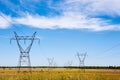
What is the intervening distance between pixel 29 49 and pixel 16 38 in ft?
10.8

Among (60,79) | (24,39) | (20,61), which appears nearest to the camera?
(60,79)

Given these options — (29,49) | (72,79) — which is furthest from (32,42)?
(72,79)

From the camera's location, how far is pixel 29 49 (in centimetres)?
4756

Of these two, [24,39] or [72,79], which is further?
[24,39]

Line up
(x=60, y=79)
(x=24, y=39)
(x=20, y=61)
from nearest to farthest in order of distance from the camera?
1. (x=60, y=79)
2. (x=24, y=39)
3. (x=20, y=61)

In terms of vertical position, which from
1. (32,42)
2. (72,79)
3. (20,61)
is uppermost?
(32,42)

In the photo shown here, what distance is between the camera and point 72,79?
2694 centimetres

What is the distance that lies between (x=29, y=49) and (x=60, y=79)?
22.0 m

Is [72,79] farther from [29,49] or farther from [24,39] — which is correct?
[29,49]

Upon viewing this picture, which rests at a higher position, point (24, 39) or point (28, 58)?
point (24, 39)

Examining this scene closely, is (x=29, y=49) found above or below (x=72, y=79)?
above

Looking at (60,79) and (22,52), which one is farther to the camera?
(22,52)

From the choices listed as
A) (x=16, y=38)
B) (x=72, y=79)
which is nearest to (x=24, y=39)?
(x=16, y=38)

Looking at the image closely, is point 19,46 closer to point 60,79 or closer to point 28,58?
point 28,58
